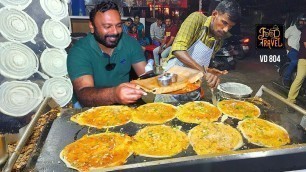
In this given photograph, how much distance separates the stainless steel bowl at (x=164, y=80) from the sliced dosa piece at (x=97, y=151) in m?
0.89

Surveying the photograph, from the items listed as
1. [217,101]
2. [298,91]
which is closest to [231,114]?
[217,101]

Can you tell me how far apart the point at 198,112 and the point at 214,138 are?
1.90 feet

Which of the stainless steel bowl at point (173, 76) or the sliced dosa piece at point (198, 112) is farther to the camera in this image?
the stainless steel bowl at point (173, 76)

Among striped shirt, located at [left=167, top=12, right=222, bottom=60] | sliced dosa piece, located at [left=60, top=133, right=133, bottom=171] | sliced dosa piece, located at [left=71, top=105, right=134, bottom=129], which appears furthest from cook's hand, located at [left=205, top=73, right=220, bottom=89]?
sliced dosa piece, located at [left=60, top=133, right=133, bottom=171]

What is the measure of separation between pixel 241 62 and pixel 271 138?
26.3ft

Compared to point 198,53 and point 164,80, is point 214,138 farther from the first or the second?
point 198,53

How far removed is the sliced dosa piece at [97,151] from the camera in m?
2.03

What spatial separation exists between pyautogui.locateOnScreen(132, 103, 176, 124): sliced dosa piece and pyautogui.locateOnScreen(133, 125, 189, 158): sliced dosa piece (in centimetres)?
16

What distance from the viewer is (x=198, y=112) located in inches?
116

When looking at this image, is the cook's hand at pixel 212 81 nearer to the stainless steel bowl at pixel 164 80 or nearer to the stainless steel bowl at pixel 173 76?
the stainless steel bowl at pixel 173 76

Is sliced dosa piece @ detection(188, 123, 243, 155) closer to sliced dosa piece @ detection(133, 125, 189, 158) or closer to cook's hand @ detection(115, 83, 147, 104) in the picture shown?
sliced dosa piece @ detection(133, 125, 189, 158)

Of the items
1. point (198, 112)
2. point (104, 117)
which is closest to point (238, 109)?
point (198, 112)

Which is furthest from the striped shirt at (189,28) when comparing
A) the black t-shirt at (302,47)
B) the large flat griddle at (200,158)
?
the black t-shirt at (302,47)

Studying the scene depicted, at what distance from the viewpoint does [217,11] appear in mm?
4184
